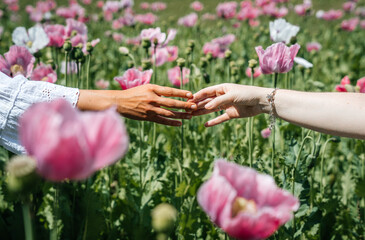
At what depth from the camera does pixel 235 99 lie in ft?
4.12

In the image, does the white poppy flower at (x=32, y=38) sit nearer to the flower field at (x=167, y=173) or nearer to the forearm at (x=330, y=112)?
the flower field at (x=167, y=173)

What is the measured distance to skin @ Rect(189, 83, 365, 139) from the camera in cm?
115

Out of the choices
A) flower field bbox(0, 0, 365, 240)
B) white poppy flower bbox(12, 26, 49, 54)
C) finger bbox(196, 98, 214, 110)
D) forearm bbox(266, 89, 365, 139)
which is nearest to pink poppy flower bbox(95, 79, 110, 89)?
flower field bbox(0, 0, 365, 240)

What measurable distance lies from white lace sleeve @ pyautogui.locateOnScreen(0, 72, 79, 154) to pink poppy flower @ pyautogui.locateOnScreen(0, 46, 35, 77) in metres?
0.46

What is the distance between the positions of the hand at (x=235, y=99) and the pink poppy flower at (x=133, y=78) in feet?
0.88

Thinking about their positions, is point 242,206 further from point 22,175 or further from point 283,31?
point 283,31

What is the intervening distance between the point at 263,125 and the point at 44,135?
1.89m

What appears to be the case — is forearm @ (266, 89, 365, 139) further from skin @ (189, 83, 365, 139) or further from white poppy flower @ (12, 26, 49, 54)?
white poppy flower @ (12, 26, 49, 54)

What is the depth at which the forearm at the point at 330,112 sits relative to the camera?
114cm

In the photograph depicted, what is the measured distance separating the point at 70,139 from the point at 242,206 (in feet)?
0.83

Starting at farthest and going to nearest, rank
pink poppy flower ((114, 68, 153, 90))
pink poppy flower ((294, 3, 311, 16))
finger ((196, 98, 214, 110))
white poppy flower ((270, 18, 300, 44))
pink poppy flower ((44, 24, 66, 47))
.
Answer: pink poppy flower ((294, 3, 311, 16)), pink poppy flower ((44, 24, 66, 47)), white poppy flower ((270, 18, 300, 44)), pink poppy flower ((114, 68, 153, 90)), finger ((196, 98, 214, 110))

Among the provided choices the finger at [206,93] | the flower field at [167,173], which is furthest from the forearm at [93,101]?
the finger at [206,93]

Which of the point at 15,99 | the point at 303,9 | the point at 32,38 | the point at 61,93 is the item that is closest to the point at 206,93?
the point at 61,93

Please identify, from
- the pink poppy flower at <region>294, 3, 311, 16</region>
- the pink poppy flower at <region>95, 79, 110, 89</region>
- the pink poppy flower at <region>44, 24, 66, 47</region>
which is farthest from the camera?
the pink poppy flower at <region>294, 3, 311, 16</region>
